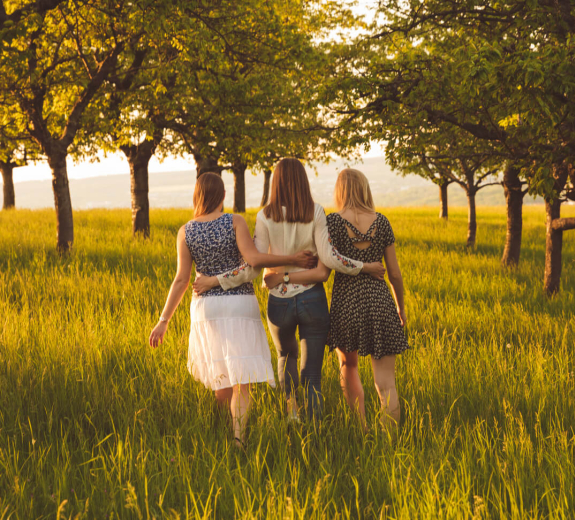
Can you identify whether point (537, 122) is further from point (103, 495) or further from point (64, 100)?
point (64, 100)

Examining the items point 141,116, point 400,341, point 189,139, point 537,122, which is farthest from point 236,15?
point 400,341

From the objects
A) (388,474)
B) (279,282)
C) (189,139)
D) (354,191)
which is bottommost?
(388,474)

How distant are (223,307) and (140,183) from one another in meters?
12.7

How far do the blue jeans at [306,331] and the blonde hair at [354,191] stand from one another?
→ 2.24 feet

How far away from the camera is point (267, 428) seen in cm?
324

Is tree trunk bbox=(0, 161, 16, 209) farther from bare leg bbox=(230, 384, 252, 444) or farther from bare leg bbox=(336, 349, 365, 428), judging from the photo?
bare leg bbox=(336, 349, 365, 428)

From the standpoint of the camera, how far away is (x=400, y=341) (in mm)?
3566

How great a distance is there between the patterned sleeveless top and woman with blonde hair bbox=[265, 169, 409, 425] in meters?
0.33

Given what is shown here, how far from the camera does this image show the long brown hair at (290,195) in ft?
11.1

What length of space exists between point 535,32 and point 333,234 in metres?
6.27

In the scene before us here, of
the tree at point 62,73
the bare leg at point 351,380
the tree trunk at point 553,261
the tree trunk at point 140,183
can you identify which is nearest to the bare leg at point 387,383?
the bare leg at point 351,380

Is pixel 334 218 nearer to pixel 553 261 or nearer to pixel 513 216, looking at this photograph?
pixel 553 261

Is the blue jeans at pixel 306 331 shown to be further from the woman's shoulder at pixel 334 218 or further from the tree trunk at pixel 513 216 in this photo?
the tree trunk at pixel 513 216

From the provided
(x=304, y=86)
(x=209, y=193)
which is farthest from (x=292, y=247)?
(x=304, y=86)
